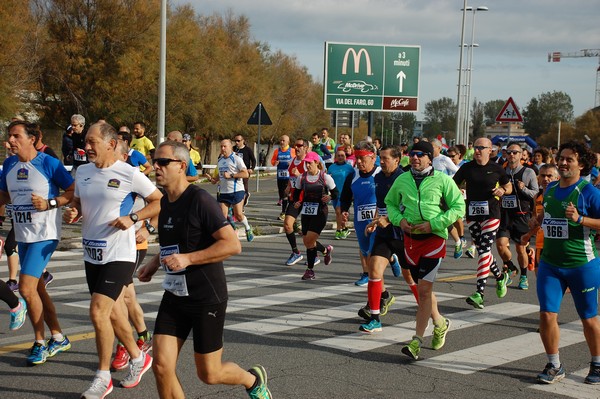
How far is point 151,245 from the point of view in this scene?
14.9 meters

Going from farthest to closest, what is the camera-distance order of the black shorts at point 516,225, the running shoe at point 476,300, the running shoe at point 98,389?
the black shorts at point 516,225 → the running shoe at point 476,300 → the running shoe at point 98,389

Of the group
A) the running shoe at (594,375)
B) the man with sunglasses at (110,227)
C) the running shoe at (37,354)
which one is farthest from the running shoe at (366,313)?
the running shoe at (37,354)

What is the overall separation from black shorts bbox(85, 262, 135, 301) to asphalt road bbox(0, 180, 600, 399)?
2.57 feet

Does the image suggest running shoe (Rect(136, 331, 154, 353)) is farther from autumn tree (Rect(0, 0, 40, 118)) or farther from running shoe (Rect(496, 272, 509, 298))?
autumn tree (Rect(0, 0, 40, 118))

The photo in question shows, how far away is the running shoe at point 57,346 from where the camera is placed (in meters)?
6.94

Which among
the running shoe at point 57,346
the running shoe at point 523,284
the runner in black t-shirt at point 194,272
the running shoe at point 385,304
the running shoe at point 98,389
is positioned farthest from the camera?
the running shoe at point 523,284

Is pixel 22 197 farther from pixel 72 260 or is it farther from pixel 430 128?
pixel 430 128

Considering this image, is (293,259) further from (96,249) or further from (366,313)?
(96,249)

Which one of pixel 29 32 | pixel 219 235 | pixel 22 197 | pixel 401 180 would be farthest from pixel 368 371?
pixel 29 32

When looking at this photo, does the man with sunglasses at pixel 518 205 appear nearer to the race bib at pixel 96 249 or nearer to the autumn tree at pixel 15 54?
the race bib at pixel 96 249

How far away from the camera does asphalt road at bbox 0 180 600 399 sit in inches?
250

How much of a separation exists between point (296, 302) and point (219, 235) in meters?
5.07

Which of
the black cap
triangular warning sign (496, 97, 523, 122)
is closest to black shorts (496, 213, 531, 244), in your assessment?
the black cap

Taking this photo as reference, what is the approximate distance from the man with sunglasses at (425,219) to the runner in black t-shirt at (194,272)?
2777 mm
